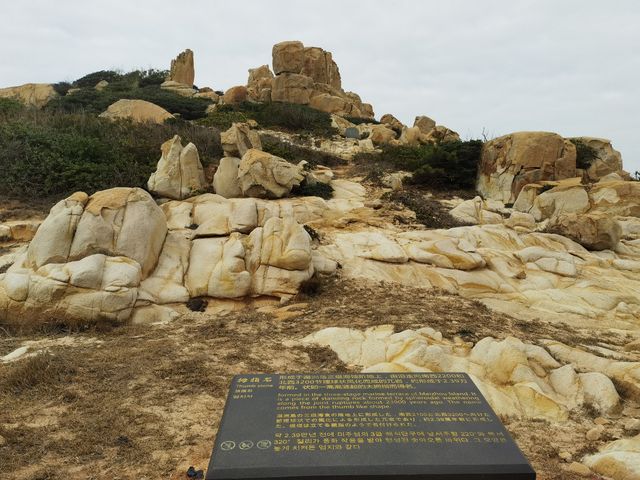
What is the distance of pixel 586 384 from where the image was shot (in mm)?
5719

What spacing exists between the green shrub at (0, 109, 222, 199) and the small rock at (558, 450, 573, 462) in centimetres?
1188

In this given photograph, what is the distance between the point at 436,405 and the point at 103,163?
41.4 ft

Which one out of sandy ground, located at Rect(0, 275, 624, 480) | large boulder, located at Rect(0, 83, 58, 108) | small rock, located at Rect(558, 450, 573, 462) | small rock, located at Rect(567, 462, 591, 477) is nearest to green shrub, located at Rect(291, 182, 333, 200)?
sandy ground, located at Rect(0, 275, 624, 480)

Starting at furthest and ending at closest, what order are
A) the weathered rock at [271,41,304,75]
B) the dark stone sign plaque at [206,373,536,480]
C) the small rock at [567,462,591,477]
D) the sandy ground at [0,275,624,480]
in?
1. the weathered rock at [271,41,304,75]
2. the sandy ground at [0,275,624,480]
3. the small rock at [567,462,591,477]
4. the dark stone sign plaque at [206,373,536,480]

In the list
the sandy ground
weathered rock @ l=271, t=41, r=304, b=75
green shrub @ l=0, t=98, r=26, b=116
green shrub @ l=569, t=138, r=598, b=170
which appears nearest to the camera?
the sandy ground

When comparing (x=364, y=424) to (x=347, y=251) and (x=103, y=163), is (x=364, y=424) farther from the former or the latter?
(x=103, y=163)

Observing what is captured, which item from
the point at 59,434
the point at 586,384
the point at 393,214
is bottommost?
the point at 59,434

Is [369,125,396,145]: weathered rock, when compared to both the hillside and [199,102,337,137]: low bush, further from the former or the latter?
the hillside

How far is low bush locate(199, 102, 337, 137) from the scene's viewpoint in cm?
2733

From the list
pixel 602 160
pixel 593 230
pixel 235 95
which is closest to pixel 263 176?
pixel 593 230

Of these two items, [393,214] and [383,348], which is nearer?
[383,348]

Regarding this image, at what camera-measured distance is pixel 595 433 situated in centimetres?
487

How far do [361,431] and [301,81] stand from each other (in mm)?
37154

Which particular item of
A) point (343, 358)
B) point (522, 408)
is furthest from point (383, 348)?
point (522, 408)
